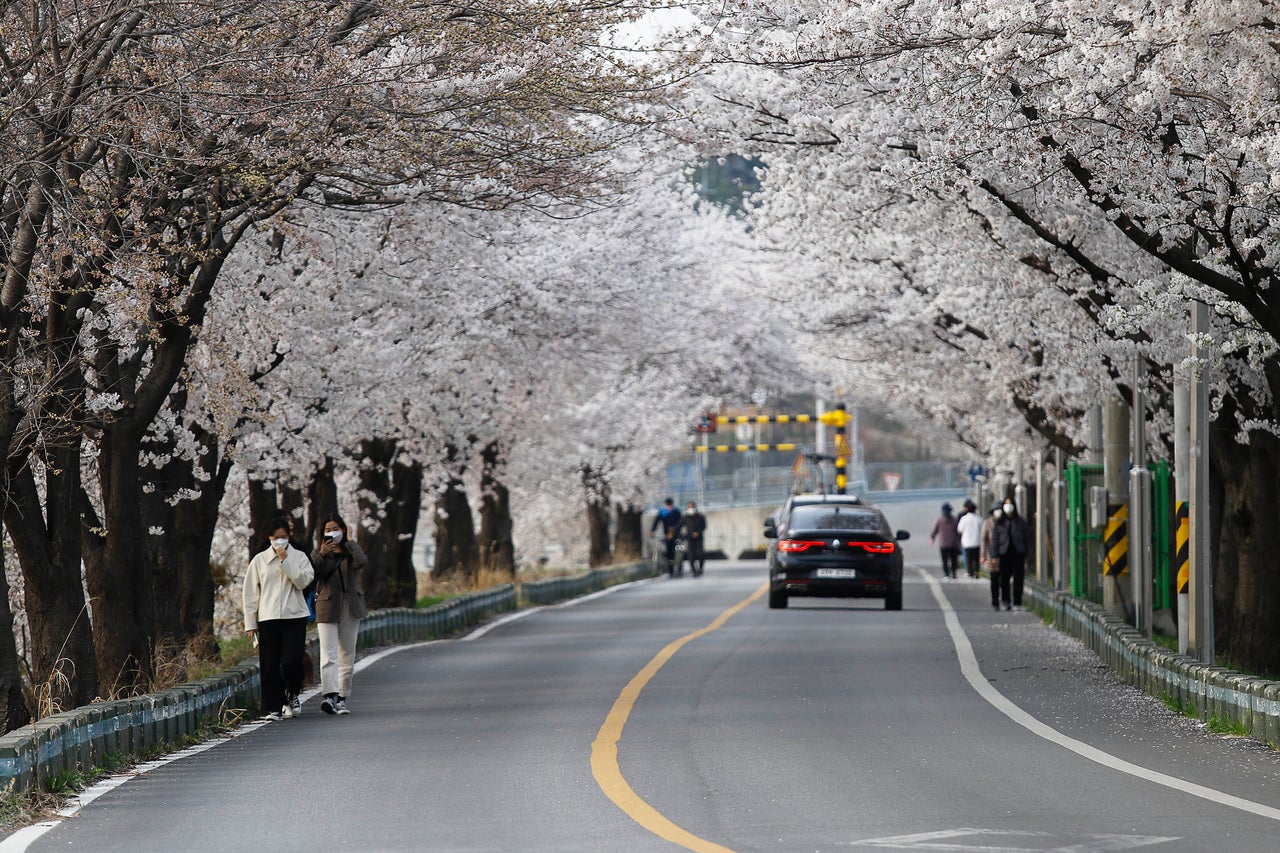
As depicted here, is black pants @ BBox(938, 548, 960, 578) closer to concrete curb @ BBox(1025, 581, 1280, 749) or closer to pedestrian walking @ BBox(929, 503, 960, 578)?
pedestrian walking @ BBox(929, 503, 960, 578)

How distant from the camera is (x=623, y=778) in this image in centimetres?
1077

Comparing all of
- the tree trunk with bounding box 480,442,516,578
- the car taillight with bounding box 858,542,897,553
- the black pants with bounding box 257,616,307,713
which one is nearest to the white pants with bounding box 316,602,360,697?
the black pants with bounding box 257,616,307,713

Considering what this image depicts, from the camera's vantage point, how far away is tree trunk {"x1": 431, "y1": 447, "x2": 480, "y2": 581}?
37.0 meters

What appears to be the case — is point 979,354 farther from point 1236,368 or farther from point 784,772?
point 784,772

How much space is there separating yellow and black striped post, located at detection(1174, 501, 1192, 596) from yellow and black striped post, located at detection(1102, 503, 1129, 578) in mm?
A: 5310

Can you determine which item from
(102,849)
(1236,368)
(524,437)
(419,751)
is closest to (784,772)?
(419,751)

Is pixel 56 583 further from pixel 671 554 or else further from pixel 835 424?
pixel 835 424

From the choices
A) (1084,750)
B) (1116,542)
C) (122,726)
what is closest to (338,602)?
(122,726)

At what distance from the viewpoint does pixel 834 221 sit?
840 inches

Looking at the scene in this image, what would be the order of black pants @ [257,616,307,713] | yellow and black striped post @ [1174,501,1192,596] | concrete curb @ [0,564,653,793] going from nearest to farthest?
concrete curb @ [0,564,653,793], black pants @ [257,616,307,713], yellow and black striped post @ [1174,501,1192,596]

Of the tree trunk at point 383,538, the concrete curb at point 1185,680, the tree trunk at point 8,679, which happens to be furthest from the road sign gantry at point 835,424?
the tree trunk at point 8,679

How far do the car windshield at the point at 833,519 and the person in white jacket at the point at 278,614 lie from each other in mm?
13838

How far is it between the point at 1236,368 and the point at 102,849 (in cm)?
1328

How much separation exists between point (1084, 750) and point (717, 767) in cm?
250
